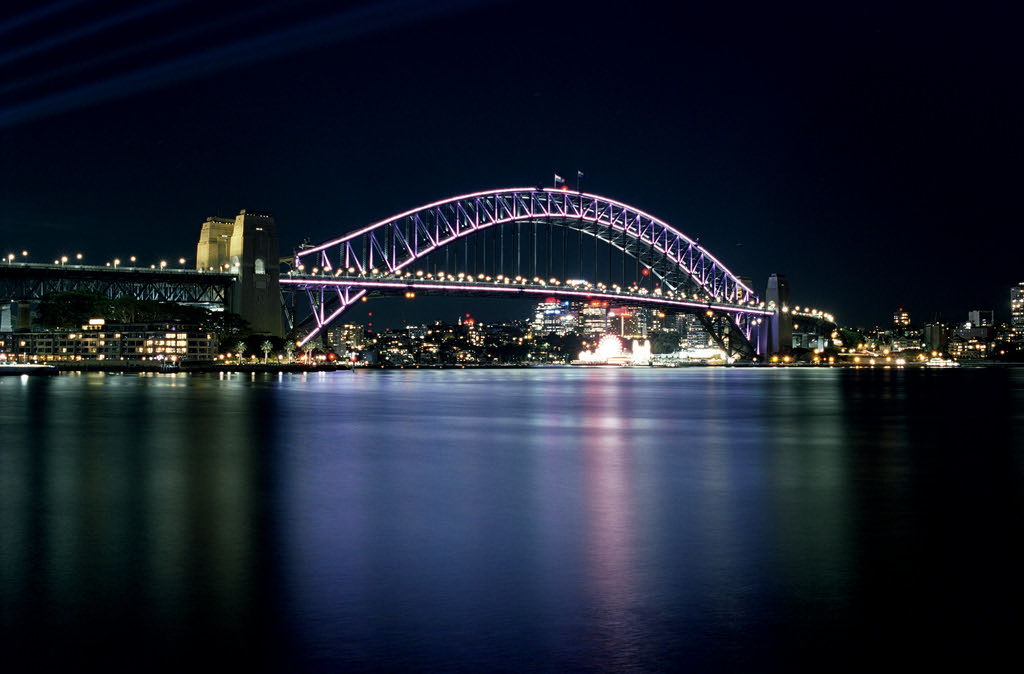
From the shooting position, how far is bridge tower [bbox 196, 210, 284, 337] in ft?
272

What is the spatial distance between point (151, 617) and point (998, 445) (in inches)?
760

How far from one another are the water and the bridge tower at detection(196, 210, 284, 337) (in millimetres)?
61575

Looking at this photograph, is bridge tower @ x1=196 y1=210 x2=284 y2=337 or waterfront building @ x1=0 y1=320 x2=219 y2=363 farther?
waterfront building @ x1=0 y1=320 x2=219 y2=363

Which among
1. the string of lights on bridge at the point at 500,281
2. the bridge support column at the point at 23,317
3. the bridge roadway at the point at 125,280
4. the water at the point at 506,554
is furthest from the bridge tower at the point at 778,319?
the water at the point at 506,554

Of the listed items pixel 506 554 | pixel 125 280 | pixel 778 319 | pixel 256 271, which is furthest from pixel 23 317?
pixel 506 554

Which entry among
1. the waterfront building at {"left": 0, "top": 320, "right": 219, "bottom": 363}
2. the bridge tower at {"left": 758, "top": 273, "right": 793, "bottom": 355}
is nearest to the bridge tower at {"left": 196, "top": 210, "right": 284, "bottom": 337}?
the waterfront building at {"left": 0, "top": 320, "right": 219, "bottom": 363}

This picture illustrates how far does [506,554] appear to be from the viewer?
32.1ft

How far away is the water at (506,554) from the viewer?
6.61 m

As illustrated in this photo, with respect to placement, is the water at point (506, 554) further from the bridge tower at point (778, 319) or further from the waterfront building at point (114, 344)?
the bridge tower at point (778, 319)

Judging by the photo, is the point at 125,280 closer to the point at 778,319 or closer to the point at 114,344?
the point at 114,344

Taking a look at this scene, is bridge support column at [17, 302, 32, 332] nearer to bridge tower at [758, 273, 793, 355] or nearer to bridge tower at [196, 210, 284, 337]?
bridge tower at [196, 210, 284, 337]

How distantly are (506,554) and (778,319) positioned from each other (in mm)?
115028

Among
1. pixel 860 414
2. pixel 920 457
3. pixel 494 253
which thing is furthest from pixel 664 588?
pixel 494 253

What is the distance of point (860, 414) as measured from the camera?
1304 inches
